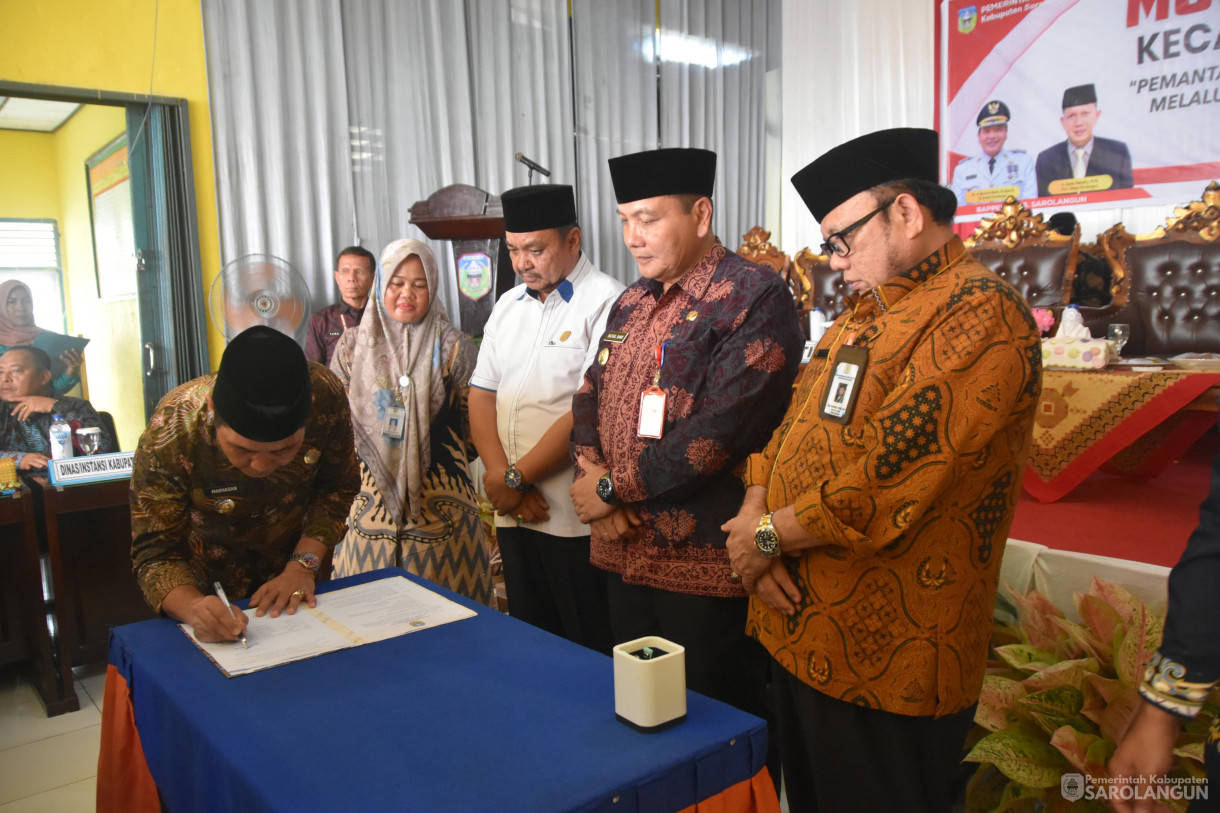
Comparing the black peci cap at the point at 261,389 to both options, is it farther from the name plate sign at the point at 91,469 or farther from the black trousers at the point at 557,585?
the name plate sign at the point at 91,469

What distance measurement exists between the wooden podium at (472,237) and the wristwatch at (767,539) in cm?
314

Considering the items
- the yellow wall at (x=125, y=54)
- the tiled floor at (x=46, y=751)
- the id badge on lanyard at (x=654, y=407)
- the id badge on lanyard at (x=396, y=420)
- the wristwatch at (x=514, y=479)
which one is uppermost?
the yellow wall at (x=125, y=54)

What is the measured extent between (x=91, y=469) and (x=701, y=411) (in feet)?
7.88

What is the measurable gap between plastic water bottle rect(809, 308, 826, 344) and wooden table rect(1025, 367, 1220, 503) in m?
1.61

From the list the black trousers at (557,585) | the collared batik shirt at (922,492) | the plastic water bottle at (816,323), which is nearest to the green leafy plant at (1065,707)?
the collared batik shirt at (922,492)

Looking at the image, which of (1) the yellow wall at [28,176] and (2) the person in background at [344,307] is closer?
(1) the yellow wall at [28,176]

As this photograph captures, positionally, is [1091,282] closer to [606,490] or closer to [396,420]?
[606,490]

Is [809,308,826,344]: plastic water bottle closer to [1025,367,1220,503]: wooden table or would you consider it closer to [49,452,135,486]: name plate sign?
[1025,367,1220,503]: wooden table

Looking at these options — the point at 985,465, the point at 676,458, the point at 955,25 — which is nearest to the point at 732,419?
the point at 676,458

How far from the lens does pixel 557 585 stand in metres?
2.10

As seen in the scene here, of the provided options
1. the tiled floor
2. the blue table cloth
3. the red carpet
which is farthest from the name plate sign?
the red carpet

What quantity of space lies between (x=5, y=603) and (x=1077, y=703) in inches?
125

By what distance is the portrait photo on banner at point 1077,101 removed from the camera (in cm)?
407

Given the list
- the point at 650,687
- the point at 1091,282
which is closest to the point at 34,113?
the point at 650,687
